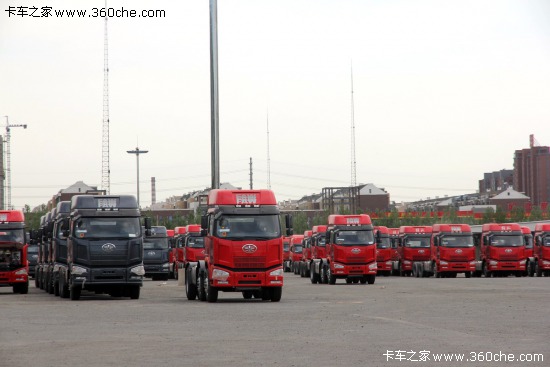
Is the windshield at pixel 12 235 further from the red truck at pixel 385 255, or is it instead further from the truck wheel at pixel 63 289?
the red truck at pixel 385 255

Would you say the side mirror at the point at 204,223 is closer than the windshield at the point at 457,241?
Yes

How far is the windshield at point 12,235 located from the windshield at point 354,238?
14.9 m

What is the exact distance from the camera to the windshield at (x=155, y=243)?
6500cm

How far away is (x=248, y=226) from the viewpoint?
31.5 meters

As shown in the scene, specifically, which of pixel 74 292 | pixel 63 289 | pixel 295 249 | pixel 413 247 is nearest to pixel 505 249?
pixel 413 247

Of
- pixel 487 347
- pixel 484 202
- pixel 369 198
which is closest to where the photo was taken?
pixel 487 347

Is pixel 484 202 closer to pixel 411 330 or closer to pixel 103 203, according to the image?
pixel 103 203

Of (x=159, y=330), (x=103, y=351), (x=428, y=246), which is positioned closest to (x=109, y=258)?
(x=159, y=330)

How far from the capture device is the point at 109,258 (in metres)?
34.2

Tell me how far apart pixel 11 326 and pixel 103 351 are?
6464mm

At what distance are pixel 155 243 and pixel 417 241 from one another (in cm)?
1611

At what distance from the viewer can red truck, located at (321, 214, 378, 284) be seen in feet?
164

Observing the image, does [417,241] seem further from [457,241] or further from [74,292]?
[74,292]

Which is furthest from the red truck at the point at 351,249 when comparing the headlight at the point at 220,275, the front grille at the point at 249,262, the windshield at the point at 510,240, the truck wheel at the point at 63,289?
the headlight at the point at 220,275
